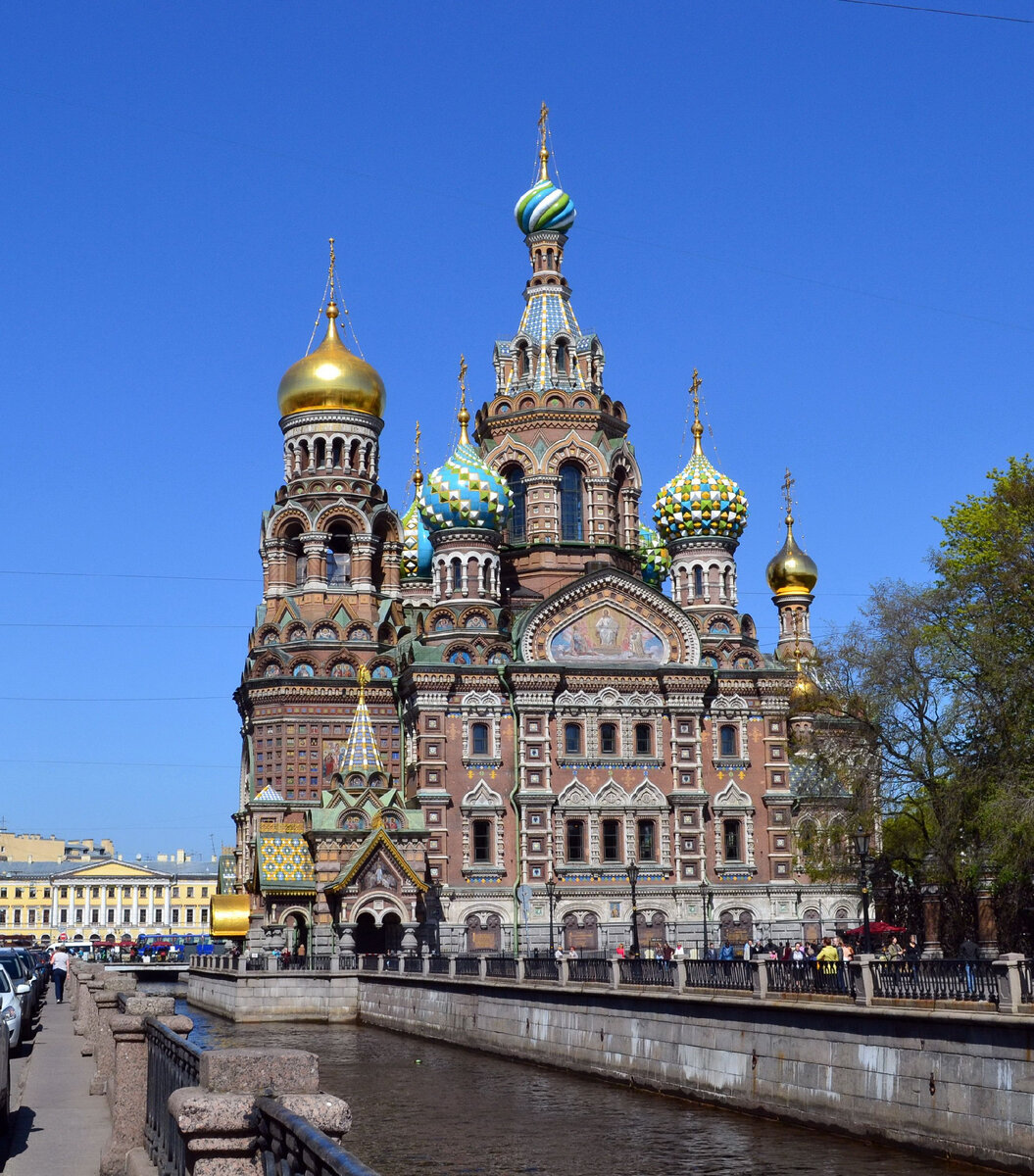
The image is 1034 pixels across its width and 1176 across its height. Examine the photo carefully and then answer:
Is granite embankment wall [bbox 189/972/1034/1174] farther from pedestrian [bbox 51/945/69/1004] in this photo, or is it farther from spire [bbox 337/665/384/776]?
spire [bbox 337/665/384/776]

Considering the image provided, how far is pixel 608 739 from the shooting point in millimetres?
48875

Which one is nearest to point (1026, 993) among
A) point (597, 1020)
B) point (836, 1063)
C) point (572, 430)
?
point (836, 1063)

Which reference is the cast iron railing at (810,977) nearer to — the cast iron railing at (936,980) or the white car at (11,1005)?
the cast iron railing at (936,980)

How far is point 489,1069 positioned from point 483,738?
20.6 m

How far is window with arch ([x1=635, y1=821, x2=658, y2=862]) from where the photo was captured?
4828 cm

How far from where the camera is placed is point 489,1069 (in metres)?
28.0

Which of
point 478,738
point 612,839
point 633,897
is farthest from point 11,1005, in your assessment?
point 612,839

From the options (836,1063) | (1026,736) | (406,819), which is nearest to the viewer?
(836,1063)

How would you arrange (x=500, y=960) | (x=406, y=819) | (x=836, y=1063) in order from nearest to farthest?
1. (x=836, y=1063)
2. (x=500, y=960)
3. (x=406, y=819)

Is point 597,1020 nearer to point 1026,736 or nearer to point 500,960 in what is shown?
point 500,960

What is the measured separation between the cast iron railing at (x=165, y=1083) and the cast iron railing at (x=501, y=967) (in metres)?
20.5

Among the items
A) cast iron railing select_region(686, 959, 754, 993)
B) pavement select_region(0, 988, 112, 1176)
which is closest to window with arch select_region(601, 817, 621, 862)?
cast iron railing select_region(686, 959, 754, 993)

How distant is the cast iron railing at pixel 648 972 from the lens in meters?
25.0

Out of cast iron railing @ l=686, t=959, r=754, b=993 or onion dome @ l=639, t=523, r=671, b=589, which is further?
onion dome @ l=639, t=523, r=671, b=589
